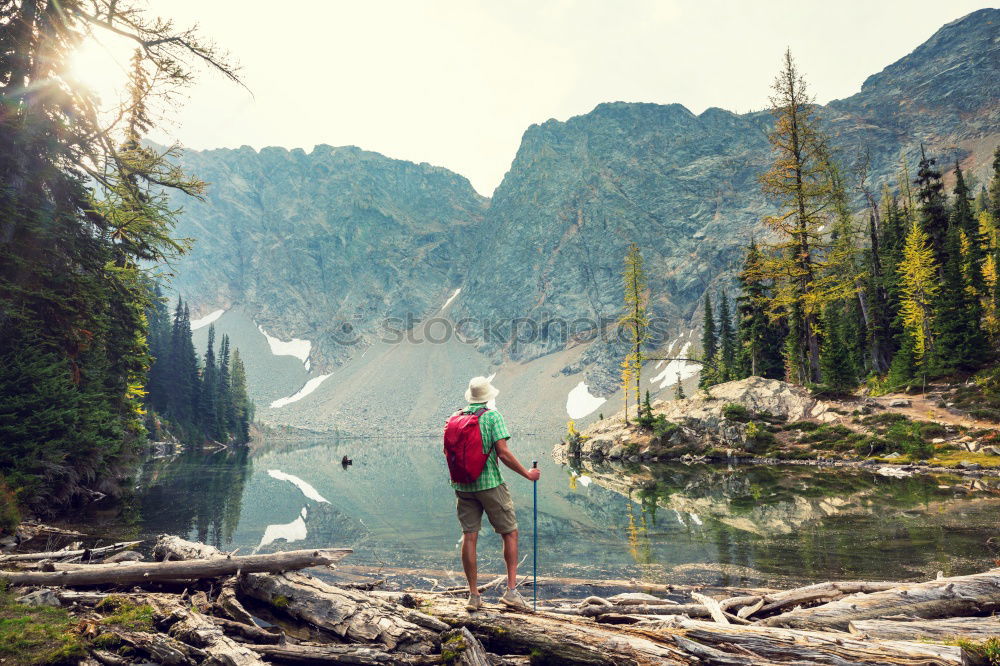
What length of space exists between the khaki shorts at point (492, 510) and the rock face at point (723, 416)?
3471 centimetres

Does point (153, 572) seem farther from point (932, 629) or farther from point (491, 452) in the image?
point (932, 629)

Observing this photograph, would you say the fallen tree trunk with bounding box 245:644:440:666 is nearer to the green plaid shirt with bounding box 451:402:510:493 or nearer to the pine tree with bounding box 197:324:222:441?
the green plaid shirt with bounding box 451:402:510:493

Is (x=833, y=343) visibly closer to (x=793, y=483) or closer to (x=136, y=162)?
(x=793, y=483)

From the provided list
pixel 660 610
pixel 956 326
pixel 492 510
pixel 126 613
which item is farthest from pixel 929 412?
pixel 126 613

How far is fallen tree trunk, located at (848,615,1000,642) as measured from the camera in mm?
4906

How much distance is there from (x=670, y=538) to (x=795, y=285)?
27425 mm

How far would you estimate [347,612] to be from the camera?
19.1 feet

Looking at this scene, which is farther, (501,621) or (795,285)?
(795,285)

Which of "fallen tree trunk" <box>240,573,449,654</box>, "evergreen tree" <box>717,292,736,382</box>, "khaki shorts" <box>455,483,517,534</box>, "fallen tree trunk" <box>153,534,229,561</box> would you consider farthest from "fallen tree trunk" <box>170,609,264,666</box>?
"evergreen tree" <box>717,292,736,382</box>

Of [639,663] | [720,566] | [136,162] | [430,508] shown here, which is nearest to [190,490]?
[430,508]

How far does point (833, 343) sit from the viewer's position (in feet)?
129

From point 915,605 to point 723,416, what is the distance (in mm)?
35337

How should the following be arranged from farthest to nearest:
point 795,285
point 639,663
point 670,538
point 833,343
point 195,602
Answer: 1. point 833,343
2. point 795,285
3. point 670,538
4. point 195,602
5. point 639,663

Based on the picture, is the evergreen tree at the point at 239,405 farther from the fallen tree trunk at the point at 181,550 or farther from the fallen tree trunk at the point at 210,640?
the fallen tree trunk at the point at 210,640
